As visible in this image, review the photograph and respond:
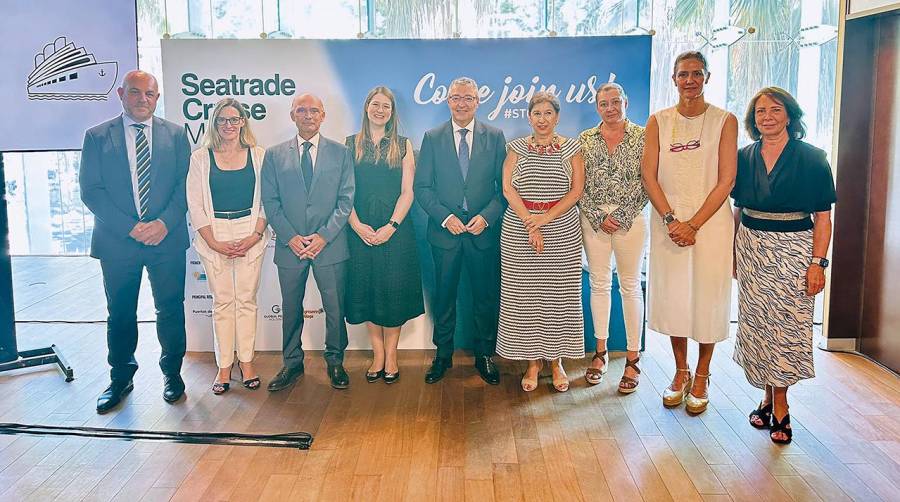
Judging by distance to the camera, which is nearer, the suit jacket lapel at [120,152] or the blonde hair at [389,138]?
the suit jacket lapel at [120,152]

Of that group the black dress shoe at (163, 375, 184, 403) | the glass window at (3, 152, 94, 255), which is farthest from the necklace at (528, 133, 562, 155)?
the glass window at (3, 152, 94, 255)

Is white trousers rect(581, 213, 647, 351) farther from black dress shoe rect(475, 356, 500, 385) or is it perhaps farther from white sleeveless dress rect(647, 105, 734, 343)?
black dress shoe rect(475, 356, 500, 385)

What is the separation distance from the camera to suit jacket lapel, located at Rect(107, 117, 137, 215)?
421 cm

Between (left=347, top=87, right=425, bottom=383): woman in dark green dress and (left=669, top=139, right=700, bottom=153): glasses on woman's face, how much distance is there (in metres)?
1.49

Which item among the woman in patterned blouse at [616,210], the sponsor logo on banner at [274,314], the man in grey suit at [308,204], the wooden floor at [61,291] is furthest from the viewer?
the wooden floor at [61,291]

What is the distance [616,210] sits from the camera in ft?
14.3

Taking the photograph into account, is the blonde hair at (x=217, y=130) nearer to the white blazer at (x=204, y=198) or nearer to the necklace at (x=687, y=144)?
the white blazer at (x=204, y=198)

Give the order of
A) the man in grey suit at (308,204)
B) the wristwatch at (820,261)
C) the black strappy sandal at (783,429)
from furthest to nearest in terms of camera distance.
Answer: the man in grey suit at (308,204), the black strappy sandal at (783,429), the wristwatch at (820,261)

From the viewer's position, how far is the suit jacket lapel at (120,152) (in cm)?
421

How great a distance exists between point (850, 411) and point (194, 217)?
372 centimetres

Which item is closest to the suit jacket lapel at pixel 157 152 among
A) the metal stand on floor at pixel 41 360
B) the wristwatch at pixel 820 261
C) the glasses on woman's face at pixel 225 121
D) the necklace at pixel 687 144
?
the glasses on woman's face at pixel 225 121

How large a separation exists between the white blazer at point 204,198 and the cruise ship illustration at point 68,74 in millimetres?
827

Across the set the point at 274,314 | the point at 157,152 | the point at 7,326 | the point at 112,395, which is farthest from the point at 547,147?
the point at 7,326

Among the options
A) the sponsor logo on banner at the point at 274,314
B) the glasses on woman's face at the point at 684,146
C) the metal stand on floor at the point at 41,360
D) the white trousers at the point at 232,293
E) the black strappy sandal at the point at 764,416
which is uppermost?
the glasses on woman's face at the point at 684,146
